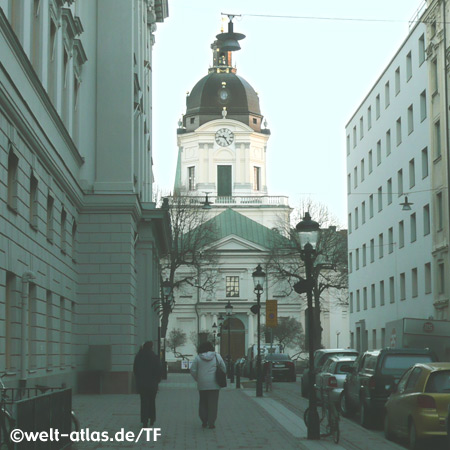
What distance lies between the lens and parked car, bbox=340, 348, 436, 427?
1969cm

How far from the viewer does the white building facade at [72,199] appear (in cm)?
2013

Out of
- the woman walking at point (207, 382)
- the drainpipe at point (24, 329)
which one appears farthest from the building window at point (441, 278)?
the woman walking at point (207, 382)

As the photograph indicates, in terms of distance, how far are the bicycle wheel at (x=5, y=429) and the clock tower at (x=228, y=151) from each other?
9997 cm

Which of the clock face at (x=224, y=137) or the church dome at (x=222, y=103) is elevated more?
the church dome at (x=222, y=103)

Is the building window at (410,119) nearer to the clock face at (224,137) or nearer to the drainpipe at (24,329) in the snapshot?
the drainpipe at (24,329)

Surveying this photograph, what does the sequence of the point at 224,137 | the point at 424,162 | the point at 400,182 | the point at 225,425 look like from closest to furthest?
the point at 225,425 → the point at 424,162 → the point at 400,182 → the point at 224,137

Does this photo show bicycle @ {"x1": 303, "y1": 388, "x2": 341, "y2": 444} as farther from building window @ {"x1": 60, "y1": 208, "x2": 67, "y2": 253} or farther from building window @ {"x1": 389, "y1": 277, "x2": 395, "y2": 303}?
building window @ {"x1": 389, "y1": 277, "x2": 395, "y2": 303}

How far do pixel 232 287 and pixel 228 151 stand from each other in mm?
15544

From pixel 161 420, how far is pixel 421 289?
31.2 meters

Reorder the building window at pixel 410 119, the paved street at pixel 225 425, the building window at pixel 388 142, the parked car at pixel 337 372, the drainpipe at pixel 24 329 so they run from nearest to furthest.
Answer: the paved street at pixel 225 425
the drainpipe at pixel 24 329
the parked car at pixel 337 372
the building window at pixel 410 119
the building window at pixel 388 142

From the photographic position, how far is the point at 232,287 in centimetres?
10631

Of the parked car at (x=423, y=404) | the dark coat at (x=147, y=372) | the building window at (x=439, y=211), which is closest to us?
the parked car at (x=423, y=404)

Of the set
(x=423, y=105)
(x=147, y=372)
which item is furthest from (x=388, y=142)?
(x=147, y=372)

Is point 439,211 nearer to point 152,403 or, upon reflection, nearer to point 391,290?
point 391,290
